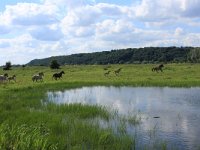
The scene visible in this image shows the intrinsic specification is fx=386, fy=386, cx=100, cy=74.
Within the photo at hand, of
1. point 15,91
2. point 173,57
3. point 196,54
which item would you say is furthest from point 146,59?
point 15,91

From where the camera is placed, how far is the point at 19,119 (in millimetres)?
19781

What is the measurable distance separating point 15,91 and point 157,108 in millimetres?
16332

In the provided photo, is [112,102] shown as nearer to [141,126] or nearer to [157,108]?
[157,108]

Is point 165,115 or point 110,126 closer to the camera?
point 110,126

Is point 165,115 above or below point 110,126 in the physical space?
below

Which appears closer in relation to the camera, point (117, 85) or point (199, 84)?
point (199, 84)

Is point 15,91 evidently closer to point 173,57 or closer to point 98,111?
point 98,111

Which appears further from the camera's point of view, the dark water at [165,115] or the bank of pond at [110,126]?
the dark water at [165,115]

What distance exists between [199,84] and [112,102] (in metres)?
17.3

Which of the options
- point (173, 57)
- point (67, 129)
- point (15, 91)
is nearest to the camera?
point (67, 129)

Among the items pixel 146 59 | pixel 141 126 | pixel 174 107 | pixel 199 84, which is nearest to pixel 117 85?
pixel 199 84

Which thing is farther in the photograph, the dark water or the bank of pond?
the dark water

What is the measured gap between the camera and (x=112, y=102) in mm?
32062

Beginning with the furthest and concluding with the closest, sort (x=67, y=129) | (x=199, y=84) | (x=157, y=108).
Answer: (x=199, y=84)
(x=157, y=108)
(x=67, y=129)
